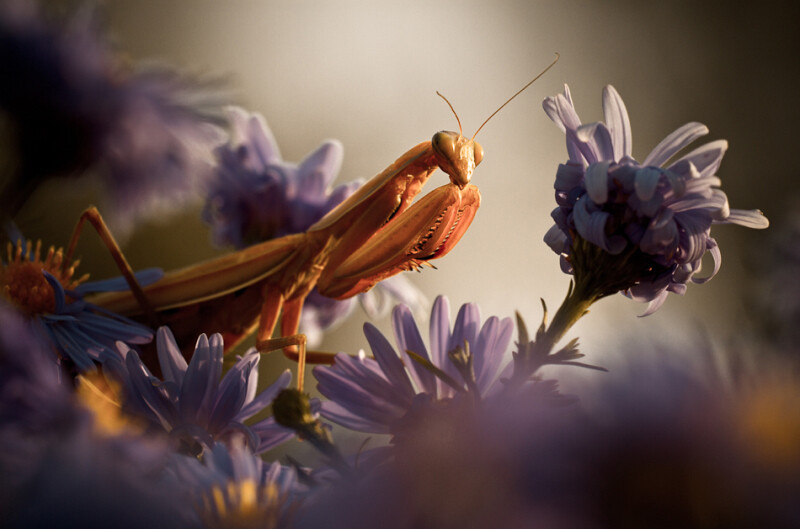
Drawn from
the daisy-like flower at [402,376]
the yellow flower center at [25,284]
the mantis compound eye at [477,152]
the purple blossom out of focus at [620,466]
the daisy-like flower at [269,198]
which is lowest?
the purple blossom out of focus at [620,466]

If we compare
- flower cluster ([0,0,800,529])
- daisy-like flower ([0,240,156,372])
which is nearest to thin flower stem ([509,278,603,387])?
flower cluster ([0,0,800,529])

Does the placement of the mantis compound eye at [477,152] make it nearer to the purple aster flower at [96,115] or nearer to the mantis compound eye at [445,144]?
the mantis compound eye at [445,144]

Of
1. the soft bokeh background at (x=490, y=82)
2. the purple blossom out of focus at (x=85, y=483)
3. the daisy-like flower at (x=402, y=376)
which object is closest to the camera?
the purple blossom out of focus at (x=85, y=483)

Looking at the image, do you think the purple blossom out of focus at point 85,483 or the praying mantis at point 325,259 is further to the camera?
the praying mantis at point 325,259

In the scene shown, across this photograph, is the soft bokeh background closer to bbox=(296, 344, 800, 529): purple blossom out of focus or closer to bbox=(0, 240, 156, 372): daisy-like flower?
bbox=(0, 240, 156, 372): daisy-like flower

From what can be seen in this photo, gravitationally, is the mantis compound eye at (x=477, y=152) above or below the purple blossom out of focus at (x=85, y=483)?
above

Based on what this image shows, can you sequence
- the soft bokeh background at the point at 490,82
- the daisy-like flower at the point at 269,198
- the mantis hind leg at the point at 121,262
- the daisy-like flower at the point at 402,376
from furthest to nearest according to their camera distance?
the soft bokeh background at the point at 490,82 < the daisy-like flower at the point at 269,198 < the mantis hind leg at the point at 121,262 < the daisy-like flower at the point at 402,376

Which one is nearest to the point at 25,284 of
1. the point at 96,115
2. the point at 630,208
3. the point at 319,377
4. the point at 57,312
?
the point at 57,312

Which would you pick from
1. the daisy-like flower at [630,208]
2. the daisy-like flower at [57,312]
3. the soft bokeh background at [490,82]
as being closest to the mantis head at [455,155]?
the daisy-like flower at [630,208]

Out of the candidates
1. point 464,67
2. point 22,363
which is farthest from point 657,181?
point 464,67
